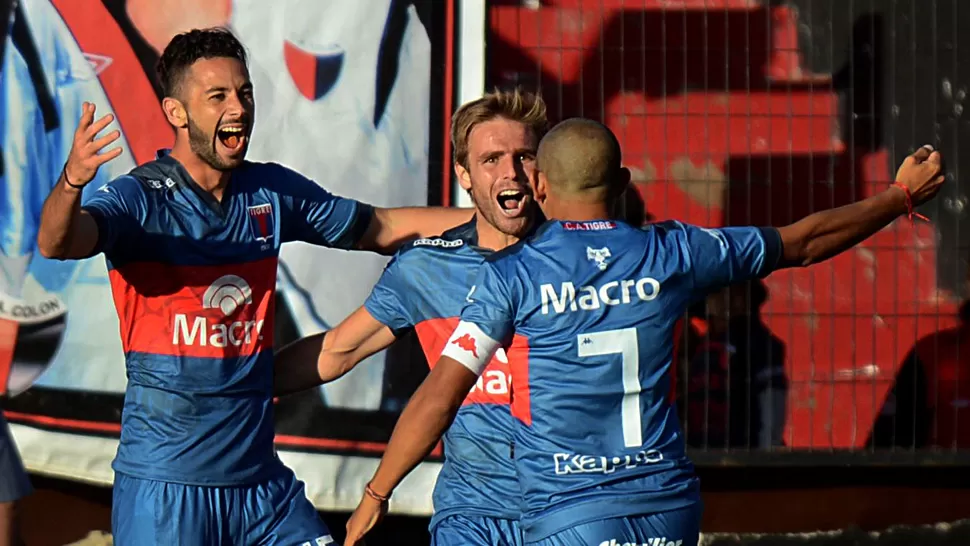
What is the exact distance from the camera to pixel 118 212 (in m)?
4.66

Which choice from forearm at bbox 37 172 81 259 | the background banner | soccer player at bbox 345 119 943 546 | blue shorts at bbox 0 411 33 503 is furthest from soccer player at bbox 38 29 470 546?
the background banner

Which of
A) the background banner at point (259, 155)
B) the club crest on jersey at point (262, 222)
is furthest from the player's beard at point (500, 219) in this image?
the background banner at point (259, 155)

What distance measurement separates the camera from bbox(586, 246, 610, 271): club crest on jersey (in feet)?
13.1

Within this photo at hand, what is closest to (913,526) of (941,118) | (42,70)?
(941,118)

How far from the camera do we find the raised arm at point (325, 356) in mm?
5191

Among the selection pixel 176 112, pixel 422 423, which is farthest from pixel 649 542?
pixel 176 112

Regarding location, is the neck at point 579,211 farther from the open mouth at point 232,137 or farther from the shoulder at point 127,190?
the shoulder at point 127,190

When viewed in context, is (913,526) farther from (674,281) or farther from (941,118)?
(674,281)

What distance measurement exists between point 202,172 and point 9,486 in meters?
2.36

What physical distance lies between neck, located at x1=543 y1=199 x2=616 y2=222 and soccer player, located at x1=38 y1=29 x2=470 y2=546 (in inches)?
52.8

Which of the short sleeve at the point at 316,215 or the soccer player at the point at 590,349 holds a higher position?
the short sleeve at the point at 316,215

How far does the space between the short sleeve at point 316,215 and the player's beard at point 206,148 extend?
0.32m

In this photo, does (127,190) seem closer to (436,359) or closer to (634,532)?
(436,359)

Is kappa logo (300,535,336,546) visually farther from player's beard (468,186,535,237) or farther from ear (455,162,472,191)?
ear (455,162,472,191)
